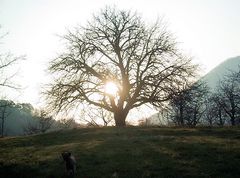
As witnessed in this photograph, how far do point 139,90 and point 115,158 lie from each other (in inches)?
887

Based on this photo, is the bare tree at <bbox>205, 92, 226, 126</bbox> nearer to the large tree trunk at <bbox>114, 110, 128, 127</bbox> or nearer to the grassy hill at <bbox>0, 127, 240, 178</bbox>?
the large tree trunk at <bbox>114, 110, 128, 127</bbox>

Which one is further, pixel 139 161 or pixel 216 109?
pixel 216 109

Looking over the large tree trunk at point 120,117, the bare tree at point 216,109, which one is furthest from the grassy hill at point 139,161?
the bare tree at point 216,109

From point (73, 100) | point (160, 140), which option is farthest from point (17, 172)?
point (73, 100)

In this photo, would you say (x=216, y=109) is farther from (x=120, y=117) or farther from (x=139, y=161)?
(x=139, y=161)

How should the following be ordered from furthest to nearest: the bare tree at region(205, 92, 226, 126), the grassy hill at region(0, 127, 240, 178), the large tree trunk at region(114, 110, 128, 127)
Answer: the bare tree at region(205, 92, 226, 126)
the large tree trunk at region(114, 110, 128, 127)
the grassy hill at region(0, 127, 240, 178)

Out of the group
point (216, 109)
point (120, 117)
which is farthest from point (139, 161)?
point (216, 109)

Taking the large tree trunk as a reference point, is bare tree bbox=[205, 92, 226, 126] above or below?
above

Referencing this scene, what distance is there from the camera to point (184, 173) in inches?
609

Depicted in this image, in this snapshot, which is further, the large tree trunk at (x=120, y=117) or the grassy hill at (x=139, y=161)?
the large tree trunk at (x=120, y=117)

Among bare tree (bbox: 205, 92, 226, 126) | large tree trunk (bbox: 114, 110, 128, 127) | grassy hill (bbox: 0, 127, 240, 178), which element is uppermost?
bare tree (bbox: 205, 92, 226, 126)

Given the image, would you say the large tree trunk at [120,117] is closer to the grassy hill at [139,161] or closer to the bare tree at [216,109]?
the grassy hill at [139,161]

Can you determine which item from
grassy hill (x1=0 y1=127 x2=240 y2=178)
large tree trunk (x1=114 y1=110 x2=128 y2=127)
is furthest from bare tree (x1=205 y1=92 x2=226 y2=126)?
grassy hill (x1=0 y1=127 x2=240 y2=178)

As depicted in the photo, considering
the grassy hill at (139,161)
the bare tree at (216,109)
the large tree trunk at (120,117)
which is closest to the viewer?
the grassy hill at (139,161)
